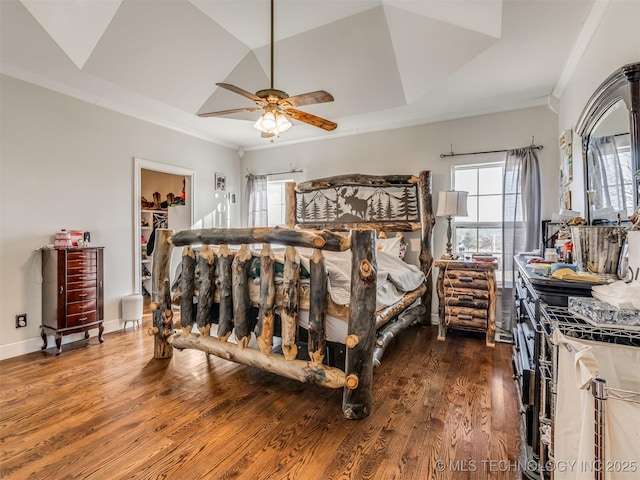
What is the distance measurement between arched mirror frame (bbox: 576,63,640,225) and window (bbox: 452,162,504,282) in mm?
1730

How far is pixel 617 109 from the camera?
1823 millimetres

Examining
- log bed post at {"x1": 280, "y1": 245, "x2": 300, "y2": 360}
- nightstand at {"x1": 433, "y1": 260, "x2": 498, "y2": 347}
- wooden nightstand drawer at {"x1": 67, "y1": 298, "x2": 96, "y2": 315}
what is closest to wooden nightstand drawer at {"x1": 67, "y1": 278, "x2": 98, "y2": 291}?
wooden nightstand drawer at {"x1": 67, "y1": 298, "x2": 96, "y2": 315}

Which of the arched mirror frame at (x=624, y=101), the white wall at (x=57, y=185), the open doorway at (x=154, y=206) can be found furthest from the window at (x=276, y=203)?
the arched mirror frame at (x=624, y=101)

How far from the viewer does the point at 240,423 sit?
6.54 feet

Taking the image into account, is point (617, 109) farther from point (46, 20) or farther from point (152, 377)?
point (46, 20)

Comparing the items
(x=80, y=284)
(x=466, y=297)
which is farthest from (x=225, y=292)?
(x=466, y=297)

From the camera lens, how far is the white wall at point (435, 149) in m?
3.73

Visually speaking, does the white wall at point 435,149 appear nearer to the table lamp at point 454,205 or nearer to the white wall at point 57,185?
the table lamp at point 454,205

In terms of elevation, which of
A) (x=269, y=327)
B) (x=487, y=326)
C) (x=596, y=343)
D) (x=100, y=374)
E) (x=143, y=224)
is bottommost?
(x=100, y=374)

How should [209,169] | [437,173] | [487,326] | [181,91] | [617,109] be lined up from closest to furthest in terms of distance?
[617,109] < [487,326] < [181,91] < [437,173] < [209,169]

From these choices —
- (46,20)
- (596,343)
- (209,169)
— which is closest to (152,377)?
(596,343)

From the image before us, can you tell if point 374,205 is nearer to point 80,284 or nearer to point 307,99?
point 307,99

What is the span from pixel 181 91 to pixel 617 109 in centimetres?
388

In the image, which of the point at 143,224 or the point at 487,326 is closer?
the point at 487,326
